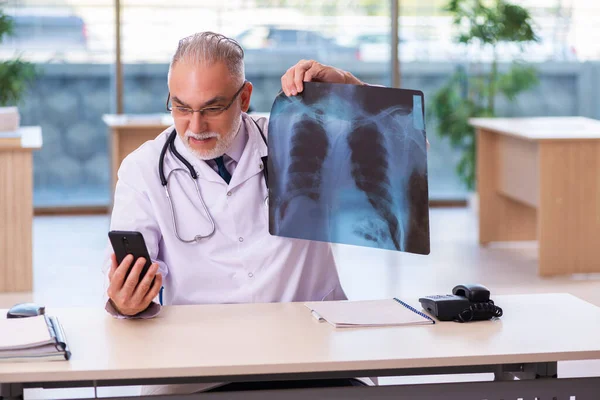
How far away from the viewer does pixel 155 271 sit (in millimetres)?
1858

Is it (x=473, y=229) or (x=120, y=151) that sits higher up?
(x=120, y=151)

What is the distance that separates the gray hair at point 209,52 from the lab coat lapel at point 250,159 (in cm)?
17

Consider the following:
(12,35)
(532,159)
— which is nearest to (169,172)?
(532,159)

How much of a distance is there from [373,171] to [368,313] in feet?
1.11

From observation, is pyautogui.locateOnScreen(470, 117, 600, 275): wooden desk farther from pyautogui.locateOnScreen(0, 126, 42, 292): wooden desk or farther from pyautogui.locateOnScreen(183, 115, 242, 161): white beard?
pyautogui.locateOnScreen(183, 115, 242, 161): white beard

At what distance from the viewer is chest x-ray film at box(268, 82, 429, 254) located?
6.64 ft

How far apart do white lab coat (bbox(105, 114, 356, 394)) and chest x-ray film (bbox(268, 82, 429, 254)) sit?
7cm

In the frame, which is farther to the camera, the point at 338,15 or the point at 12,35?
the point at 338,15

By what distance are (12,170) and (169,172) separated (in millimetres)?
2556

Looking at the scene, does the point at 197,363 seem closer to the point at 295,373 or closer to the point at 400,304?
the point at 295,373

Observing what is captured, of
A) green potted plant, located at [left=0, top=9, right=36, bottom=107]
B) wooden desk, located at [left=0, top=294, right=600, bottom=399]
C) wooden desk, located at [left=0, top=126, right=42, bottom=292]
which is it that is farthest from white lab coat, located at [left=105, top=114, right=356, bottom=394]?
green potted plant, located at [left=0, top=9, right=36, bottom=107]

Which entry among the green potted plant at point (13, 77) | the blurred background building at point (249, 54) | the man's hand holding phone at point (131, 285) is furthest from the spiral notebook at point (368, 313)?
the green potted plant at point (13, 77)

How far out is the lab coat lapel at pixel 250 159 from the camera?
7.45ft

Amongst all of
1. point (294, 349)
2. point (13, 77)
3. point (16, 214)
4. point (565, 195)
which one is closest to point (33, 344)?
point (294, 349)
